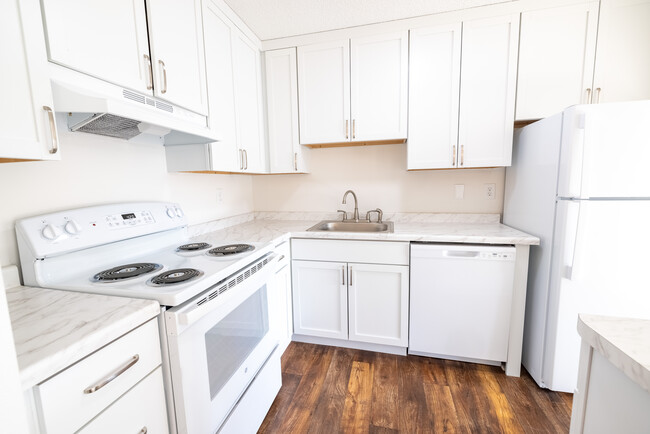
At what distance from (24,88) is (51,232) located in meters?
0.52

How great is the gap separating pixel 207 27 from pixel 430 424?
8.12 ft

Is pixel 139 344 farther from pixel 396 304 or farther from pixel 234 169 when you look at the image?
pixel 396 304

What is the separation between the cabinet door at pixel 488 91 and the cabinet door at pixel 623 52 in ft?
1.57

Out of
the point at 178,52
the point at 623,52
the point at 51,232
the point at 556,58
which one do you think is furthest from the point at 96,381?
the point at 623,52

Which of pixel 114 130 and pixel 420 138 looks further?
pixel 420 138

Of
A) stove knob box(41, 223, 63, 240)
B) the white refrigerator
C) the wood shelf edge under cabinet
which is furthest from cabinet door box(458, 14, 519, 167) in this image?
stove knob box(41, 223, 63, 240)

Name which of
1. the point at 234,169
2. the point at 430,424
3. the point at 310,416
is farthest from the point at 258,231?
the point at 430,424

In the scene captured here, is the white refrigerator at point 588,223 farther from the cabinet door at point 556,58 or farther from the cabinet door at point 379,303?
the cabinet door at point 379,303

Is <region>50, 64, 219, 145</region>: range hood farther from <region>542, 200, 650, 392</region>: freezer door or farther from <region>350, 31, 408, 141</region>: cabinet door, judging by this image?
<region>542, 200, 650, 392</region>: freezer door

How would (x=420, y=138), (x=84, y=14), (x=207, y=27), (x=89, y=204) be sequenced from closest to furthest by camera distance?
(x=84, y=14), (x=89, y=204), (x=207, y=27), (x=420, y=138)

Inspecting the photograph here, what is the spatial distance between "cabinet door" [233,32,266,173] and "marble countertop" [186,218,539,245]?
1.59ft

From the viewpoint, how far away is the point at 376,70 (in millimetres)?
2023

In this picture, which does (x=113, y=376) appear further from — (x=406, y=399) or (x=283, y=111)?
(x=283, y=111)

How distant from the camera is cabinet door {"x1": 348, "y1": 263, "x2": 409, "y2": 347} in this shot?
1.89 metres
